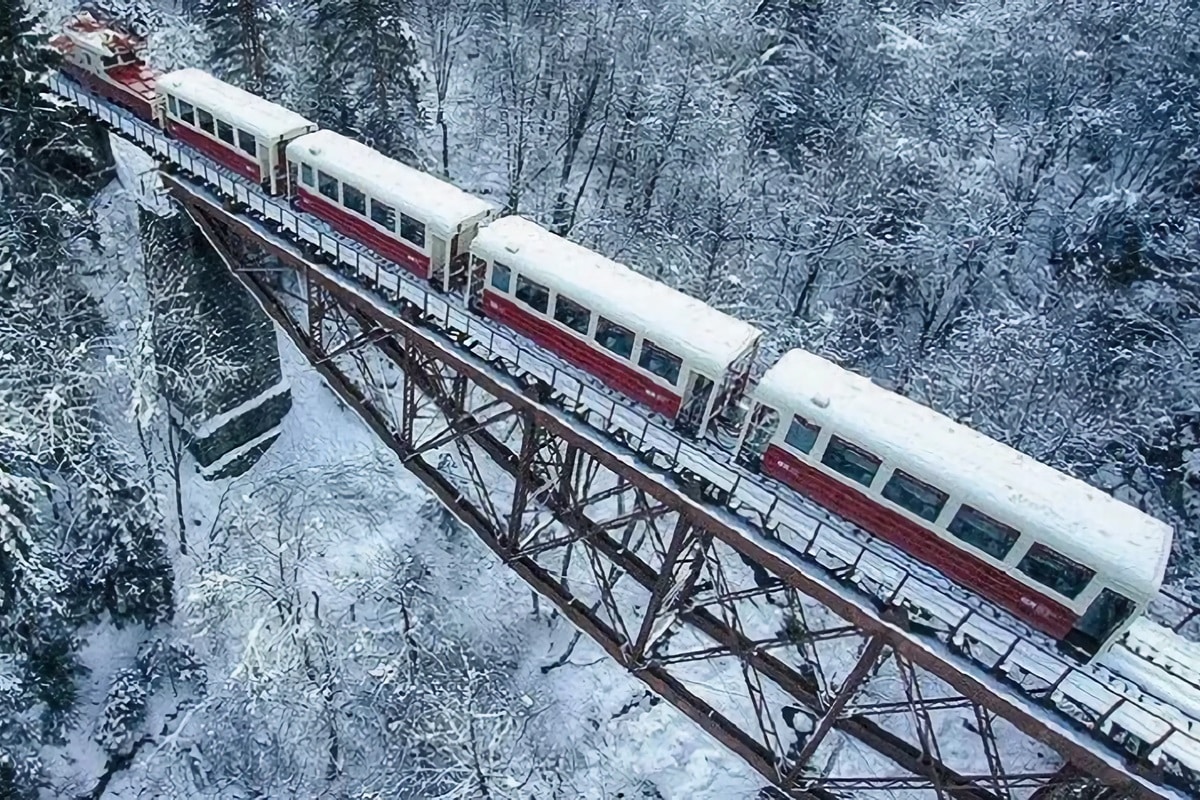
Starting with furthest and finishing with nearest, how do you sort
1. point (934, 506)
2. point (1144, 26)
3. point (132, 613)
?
1. point (1144, 26)
2. point (132, 613)
3. point (934, 506)

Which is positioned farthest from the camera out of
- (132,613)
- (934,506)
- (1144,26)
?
(1144,26)

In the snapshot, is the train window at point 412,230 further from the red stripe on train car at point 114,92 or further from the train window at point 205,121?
the red stripe on train car at point 114,92

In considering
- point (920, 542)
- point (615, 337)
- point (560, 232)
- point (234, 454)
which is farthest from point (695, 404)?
point (234, 454)

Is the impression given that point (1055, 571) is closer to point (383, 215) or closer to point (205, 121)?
point (383, 215)

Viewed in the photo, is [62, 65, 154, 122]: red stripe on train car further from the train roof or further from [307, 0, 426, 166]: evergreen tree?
the train roof

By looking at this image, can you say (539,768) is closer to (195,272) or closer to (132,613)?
(132,613)

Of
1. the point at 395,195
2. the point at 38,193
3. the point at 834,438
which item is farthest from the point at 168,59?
the point at 834,438
